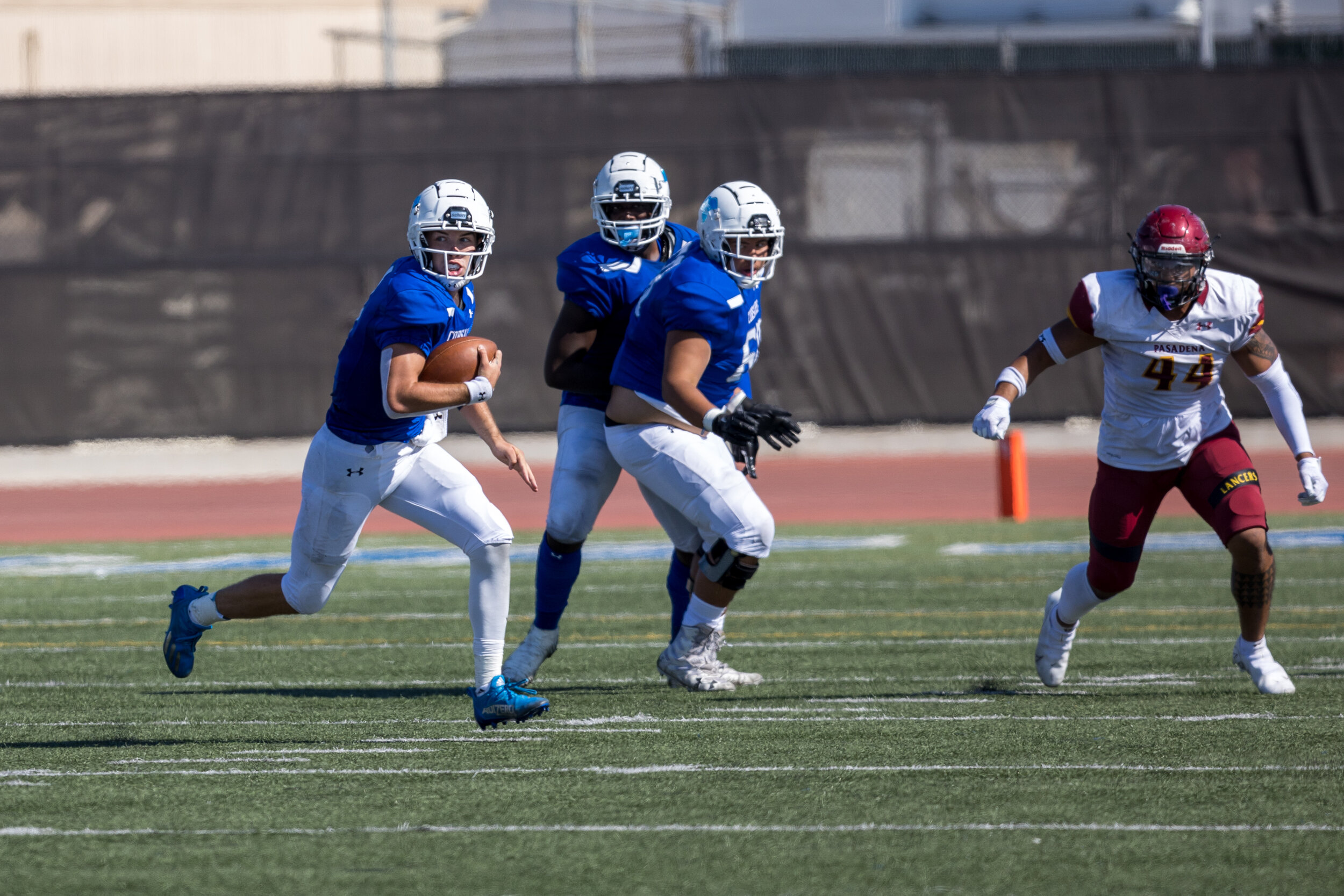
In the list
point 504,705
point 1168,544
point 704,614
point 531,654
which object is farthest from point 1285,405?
point 1168,544

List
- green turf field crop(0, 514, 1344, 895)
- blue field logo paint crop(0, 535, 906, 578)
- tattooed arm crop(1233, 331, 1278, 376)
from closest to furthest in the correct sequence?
green turf field crop(0, 514, 1344, 895) < tattooed arm crop(1233, 331, 1278, 376) < blue field logo paint crop(0, 535, 906, 578)

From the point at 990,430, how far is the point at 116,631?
444 centimetres

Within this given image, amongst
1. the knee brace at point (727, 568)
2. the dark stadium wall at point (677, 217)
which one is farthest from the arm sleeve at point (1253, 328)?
the dark stadium wall at point (677, 217)

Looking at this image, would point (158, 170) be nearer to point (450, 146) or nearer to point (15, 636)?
point (450, 146)

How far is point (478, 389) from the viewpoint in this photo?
5277 millimetres

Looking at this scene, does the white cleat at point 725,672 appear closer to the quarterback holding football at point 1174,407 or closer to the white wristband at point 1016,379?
the quarterback holding football at point 1174,407

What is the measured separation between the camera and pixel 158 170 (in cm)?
1677

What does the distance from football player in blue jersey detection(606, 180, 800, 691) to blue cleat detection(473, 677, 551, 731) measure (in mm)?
992

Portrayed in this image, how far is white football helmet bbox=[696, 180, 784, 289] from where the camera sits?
5965mm

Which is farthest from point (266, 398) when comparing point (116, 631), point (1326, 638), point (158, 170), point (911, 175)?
point (1326, 638)

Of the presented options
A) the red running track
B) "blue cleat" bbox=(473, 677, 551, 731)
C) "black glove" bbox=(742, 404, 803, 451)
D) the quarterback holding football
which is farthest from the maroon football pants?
the red running track

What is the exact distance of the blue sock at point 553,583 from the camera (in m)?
6.34

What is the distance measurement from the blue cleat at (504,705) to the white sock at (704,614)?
3.25 ft

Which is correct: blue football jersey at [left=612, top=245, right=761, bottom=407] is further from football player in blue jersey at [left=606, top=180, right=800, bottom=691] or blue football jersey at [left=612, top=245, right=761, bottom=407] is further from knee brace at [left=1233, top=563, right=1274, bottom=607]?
knee brace at [left=1233, top=563, right=1274, bottom=607]
